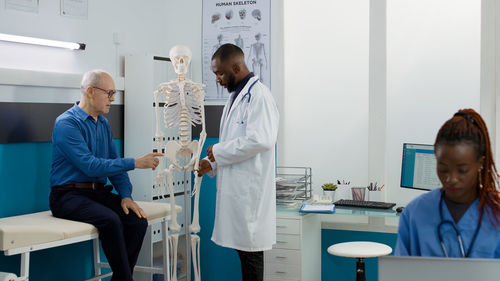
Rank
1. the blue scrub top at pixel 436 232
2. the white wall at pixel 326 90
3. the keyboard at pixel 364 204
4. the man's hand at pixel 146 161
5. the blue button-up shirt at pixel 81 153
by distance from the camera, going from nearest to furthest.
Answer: the blue scrub top at pixel 436 232, the blue button-up shirt at pixel 81 153, the man's hand at pixel 146 161, the keyboard at pixel 364 204, the white wall at pixel 326 90

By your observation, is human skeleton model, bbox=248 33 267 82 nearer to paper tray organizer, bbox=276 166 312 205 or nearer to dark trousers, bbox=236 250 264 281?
paper tray organizer, bbox=276 166 312 205

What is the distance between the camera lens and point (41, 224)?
2.49 meters

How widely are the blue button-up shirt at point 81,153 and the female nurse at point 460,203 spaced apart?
176 centimetres

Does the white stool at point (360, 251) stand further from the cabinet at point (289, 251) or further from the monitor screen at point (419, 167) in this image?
the monitor screen at point (419, 167)

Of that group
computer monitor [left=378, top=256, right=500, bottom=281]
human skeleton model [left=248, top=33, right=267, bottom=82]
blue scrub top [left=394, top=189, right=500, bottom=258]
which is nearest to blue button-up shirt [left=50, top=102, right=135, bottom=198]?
human skeleton model [left=248, top=33, right=267, bottom=82]

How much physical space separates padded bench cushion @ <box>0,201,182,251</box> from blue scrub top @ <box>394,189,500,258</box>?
1668mm

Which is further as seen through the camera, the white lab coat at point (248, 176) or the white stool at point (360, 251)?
the white stool at point (360, 251)

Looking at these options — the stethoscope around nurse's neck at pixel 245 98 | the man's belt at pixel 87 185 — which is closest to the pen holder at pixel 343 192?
the stethoscope around nurse's neck at pixel 245 98

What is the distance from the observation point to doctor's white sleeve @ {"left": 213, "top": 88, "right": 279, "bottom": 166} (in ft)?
8.40

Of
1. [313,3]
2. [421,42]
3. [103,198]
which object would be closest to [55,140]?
[103,198]

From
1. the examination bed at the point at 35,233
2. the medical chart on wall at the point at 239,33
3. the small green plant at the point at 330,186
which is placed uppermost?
the medical chart on wall at the point at 239,33

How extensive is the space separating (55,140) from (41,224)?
1.49 feet

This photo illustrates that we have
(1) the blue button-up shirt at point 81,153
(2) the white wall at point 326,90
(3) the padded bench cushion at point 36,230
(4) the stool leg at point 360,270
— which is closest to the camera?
(3) the padded bench cushion at point 36,230

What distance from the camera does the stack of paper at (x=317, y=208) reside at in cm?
316
